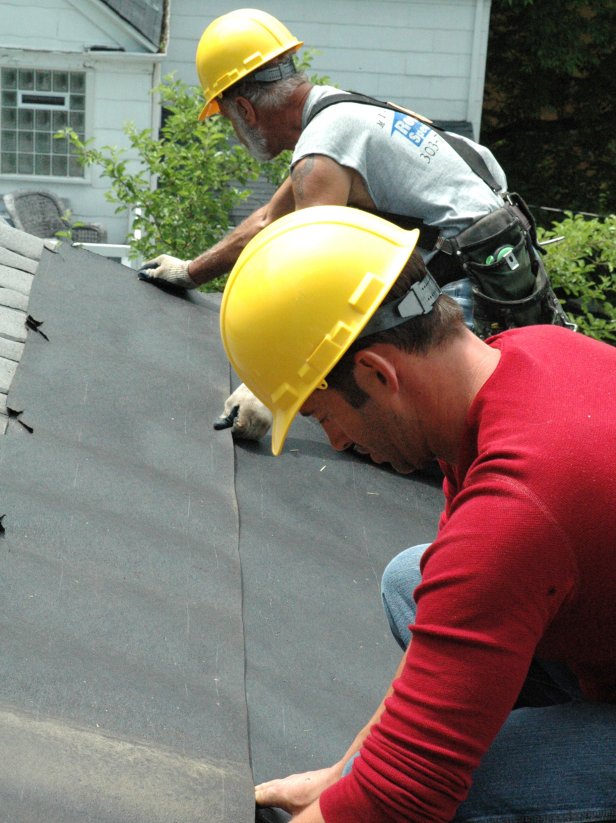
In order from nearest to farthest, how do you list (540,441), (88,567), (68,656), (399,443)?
(540,441) → (399,443) → (68,656) → (88,567)

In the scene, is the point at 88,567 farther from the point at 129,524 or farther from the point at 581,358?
the point at 581,358

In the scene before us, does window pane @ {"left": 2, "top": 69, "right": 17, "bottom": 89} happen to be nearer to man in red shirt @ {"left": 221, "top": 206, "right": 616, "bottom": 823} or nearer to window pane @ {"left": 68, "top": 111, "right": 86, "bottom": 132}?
window pane @ {"left": 68, "top": 111, "right": 86, "bottom": 132}

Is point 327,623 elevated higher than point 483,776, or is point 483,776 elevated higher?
point 483,776

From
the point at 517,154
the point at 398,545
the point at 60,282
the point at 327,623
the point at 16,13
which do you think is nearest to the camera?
the point at 327,623

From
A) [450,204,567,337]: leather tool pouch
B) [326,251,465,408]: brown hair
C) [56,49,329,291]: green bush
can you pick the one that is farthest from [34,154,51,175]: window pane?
[326,251,465,408]: brown hair

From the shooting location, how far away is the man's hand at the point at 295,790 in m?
2.13

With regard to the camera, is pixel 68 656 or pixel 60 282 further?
pixel 60 282

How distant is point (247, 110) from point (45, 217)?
9173 millimetres

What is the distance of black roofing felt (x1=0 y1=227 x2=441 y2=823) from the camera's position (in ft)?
6.81

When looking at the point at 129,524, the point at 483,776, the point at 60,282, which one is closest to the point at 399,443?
the point at 483,776

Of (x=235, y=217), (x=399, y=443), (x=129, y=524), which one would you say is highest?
(x=399, y=443)

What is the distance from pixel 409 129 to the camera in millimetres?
4031

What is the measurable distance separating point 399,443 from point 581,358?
370mm

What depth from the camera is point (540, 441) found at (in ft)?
5.81
